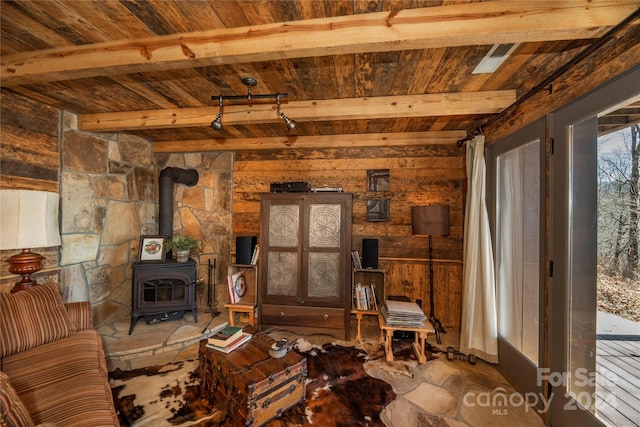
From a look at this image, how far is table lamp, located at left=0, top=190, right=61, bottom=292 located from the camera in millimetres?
1597

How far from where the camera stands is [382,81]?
75.5 inches

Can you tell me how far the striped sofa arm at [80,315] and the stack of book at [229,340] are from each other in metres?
0.97

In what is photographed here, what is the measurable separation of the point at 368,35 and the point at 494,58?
100 cm

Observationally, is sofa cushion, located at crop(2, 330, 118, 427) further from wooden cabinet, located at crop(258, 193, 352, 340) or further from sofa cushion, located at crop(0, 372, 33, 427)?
wooden cabinet, located at crop(258, 193, 352, 340)

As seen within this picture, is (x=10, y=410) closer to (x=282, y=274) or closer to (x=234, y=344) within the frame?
(x=234, y=344)

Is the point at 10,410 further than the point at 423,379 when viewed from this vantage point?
No

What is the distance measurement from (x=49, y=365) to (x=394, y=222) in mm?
3194

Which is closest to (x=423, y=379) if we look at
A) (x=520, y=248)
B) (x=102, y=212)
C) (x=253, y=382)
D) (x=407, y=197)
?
(x=520, y=248)

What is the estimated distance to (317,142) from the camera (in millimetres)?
3104

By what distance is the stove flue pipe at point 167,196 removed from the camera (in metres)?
3.16

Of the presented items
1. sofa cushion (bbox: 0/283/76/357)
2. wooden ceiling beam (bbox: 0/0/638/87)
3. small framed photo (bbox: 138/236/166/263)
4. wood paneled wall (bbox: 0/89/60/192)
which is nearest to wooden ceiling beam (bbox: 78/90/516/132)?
wood paneled wall (bbox: 0/89/60/192)

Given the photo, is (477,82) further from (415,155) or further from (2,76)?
(2,76)

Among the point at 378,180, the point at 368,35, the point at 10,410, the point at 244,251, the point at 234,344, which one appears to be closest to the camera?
the point at 10,410

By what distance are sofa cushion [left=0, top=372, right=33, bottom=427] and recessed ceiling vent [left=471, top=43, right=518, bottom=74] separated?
2851mm
